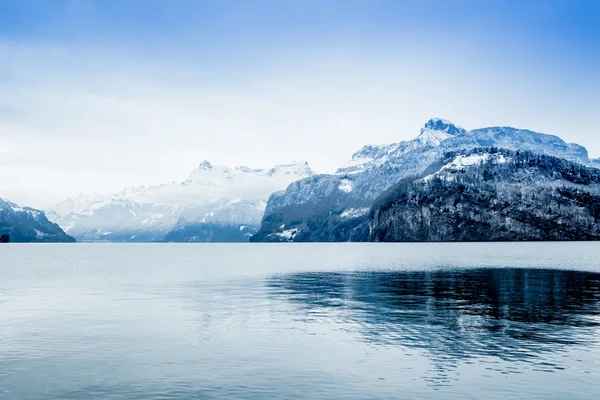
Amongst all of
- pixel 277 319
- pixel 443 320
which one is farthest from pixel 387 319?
pixel 277 319

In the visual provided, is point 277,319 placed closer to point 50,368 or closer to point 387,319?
point 387,319

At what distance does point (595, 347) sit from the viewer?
48.2 metres

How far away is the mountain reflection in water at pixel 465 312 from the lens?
4869cm

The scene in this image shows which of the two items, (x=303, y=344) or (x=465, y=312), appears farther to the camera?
(x=465, y=312)

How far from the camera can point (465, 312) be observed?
226 ft

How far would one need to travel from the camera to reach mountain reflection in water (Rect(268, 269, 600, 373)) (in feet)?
160

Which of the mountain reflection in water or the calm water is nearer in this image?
the calm water

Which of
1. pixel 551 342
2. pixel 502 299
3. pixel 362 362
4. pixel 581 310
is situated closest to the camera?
pixel 362 362

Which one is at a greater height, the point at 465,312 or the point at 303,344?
the point at 465,312

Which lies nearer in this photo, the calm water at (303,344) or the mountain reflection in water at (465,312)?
the calm water at (303,344)

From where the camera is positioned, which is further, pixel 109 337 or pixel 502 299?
pixel 502 299

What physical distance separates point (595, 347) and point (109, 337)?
1784 inches

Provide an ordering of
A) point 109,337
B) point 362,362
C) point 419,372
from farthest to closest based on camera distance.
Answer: point 109,337 → point 362,362 → point 419,372

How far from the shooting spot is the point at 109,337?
2159 inches
